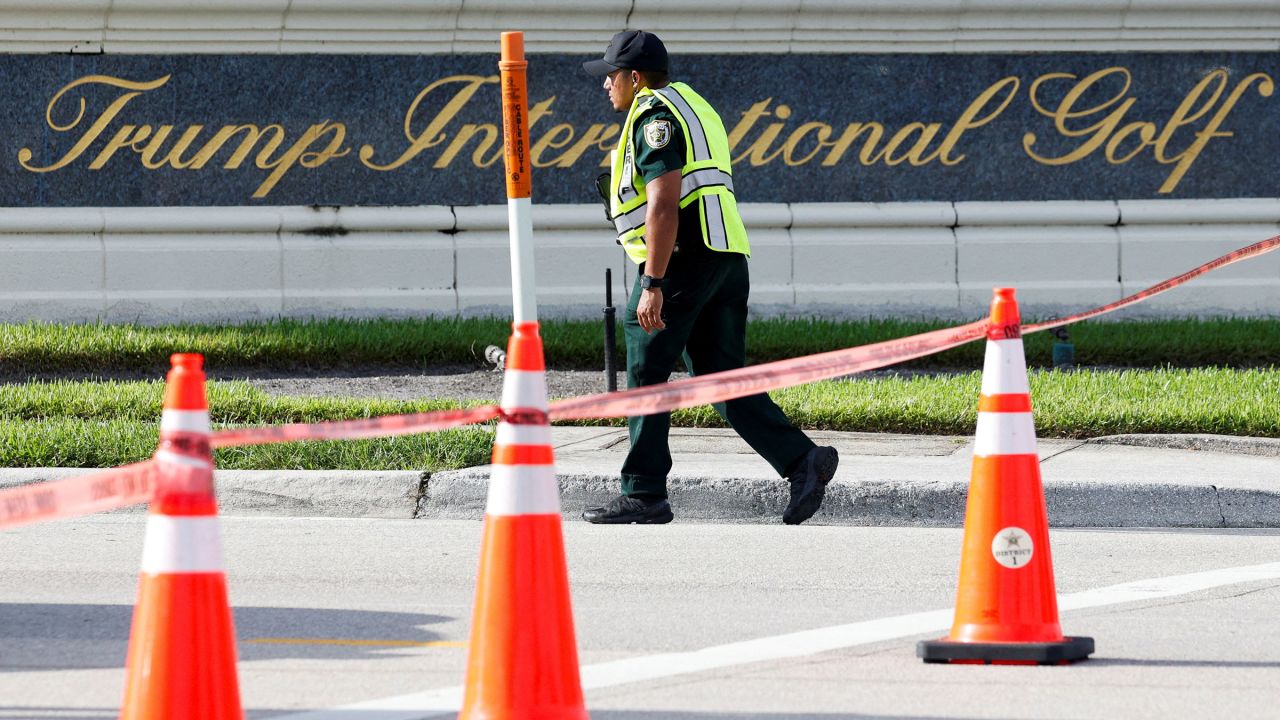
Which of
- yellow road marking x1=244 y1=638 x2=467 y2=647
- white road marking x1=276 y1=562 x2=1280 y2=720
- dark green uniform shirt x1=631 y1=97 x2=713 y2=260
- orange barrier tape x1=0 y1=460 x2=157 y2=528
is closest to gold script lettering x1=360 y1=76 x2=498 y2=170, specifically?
dark green uniform shirt x1=631 y1=97 x2=713 y2=260

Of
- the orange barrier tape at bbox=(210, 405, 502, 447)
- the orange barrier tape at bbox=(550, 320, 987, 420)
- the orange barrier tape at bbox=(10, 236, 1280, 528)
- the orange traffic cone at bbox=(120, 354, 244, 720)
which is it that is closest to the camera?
the orange traffic cone at bbox=(120, 354, 244, 720)

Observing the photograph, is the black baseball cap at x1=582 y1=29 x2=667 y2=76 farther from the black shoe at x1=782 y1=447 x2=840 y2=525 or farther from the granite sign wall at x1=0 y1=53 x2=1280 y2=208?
the granite sign wall at x1=0 y1=53 x2=1280 y2=208

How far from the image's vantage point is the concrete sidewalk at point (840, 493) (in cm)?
808

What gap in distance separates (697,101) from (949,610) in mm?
2392

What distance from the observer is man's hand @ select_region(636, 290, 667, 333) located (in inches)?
289

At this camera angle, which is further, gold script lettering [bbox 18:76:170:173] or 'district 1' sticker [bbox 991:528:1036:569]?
gold script lettering [bbox 18:76:170:173]

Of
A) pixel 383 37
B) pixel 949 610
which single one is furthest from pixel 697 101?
pixel 383 37

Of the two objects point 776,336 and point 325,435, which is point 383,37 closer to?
point 776,336

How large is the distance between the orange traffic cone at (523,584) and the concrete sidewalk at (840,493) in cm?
401

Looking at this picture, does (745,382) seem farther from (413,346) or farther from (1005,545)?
(413,346)

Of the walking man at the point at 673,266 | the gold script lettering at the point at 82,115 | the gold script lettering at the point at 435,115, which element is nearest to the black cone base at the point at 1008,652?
the walking man at the point at 673,266

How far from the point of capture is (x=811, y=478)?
25.0 feet

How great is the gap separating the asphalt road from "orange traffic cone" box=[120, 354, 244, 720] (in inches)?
32.5

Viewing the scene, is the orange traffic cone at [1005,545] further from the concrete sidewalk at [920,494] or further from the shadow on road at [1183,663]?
the concrete sidewalk at [920,494]
